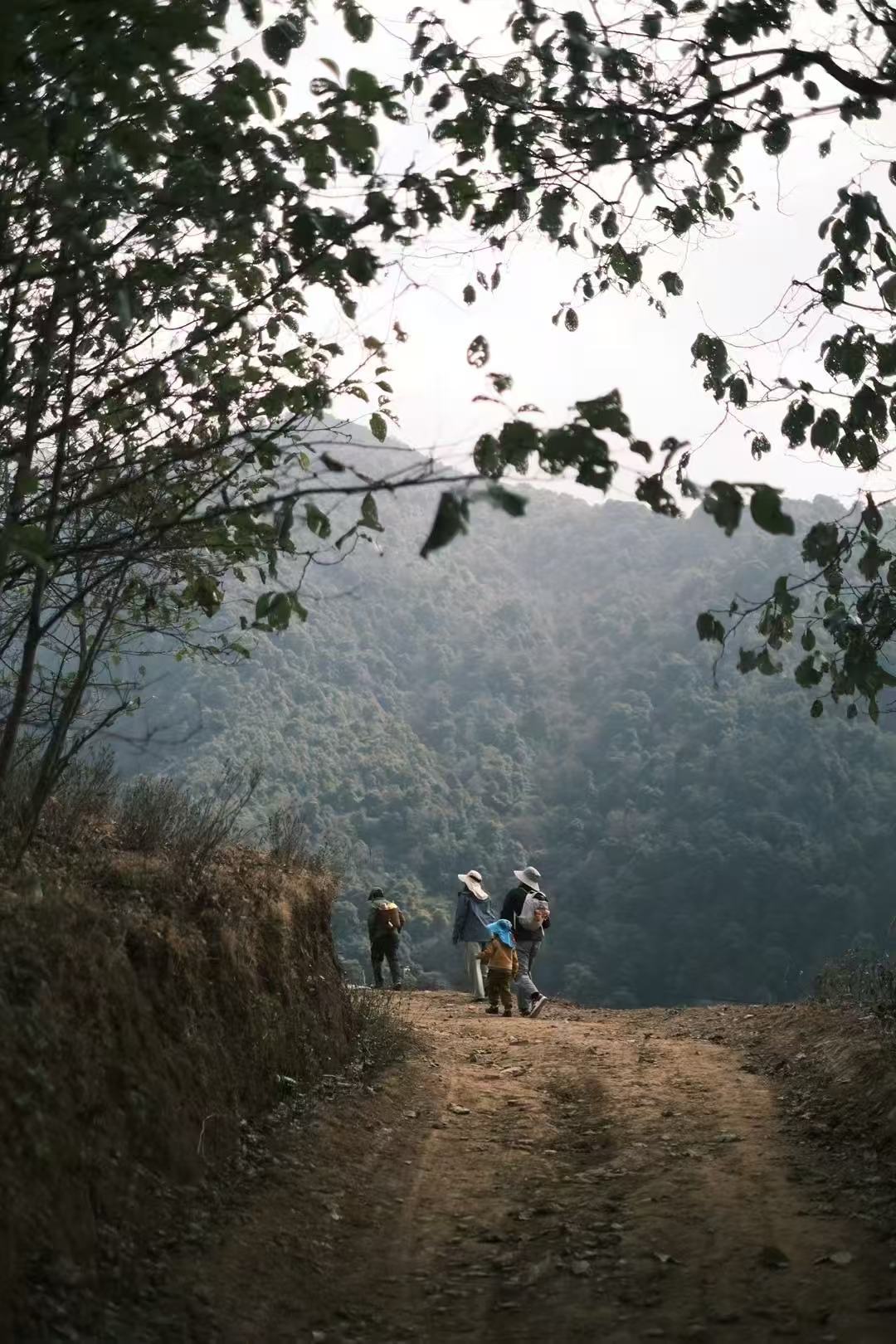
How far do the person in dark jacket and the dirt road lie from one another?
20.5 feet

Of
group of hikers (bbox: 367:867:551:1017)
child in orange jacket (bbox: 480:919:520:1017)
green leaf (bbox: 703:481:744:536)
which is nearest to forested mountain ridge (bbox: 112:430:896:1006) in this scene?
group of hikers (bbox: 367:867:551:1017)

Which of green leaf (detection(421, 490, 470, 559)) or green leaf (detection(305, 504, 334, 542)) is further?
green leaf (detection(305, 504, 334, 542))

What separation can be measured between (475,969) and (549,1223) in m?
13.2

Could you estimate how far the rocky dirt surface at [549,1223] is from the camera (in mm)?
5215

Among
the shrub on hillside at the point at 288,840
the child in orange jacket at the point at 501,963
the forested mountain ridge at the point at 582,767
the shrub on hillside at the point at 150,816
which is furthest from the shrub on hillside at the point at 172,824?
the forested mountain ridge at the point at 582,767

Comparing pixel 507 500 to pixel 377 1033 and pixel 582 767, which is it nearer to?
pixel 377 1033

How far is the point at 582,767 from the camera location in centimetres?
9825

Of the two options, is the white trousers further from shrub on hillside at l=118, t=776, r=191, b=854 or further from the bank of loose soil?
the bank of loose soil

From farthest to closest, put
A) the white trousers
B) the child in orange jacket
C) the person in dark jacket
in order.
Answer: the white trousers, the person in dark jacket, the child in orange jacket

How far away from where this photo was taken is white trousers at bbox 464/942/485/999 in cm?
1925

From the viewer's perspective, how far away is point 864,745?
3371 inches

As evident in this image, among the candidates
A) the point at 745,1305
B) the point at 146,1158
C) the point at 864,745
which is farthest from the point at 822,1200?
the point at 864,745

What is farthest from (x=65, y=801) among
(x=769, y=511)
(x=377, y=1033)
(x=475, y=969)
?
(x=475, y=969)

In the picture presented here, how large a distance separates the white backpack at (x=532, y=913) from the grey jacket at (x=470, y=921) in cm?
195
